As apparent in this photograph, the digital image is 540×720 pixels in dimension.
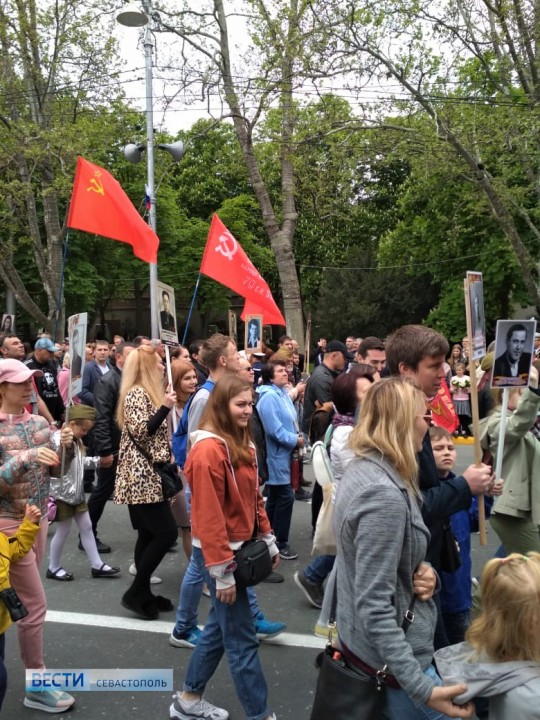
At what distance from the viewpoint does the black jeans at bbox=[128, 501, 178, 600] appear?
14.9ft

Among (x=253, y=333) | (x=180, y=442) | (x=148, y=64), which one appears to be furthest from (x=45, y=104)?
(x=180, y=442)

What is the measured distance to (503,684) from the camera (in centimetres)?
207

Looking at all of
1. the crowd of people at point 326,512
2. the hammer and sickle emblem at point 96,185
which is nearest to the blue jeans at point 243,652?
the crowd of people at point 326,512

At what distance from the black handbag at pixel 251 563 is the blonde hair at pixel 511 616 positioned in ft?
3.88

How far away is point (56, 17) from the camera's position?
16.8 metres

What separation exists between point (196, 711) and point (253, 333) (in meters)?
7.78

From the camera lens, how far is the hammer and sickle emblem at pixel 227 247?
7.94 metres

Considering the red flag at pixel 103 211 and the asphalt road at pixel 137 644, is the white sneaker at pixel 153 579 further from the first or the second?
the red flag at pixel 103 211

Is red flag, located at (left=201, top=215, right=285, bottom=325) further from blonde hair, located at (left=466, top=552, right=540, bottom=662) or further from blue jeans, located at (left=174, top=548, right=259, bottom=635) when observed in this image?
blonde hair, located at (left=466, top=552, right=540, bottom=662)

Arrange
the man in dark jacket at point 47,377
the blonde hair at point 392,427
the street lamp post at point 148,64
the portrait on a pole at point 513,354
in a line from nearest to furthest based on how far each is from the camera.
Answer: the blonde hair at point 392,427
the portrait on a pole at point 513,354
the man in dark jacket at point 47,377
the street lamp post at point 148,64

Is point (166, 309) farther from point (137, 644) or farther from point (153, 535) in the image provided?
point (137, 644)

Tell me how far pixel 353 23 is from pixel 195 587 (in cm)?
1262

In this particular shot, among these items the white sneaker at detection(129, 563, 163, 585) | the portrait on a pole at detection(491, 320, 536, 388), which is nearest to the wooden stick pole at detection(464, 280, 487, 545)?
the portrait on a pole at detection(491, 320, 536, 388)

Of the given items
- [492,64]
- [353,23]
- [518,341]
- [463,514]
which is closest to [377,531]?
[463,514]
